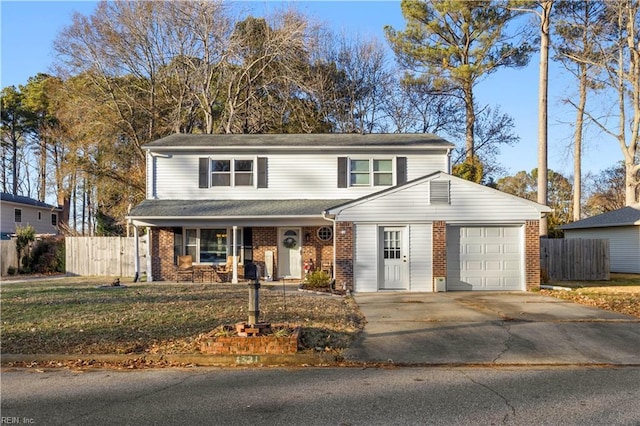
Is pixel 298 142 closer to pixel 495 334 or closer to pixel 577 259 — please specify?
pixel 577 259

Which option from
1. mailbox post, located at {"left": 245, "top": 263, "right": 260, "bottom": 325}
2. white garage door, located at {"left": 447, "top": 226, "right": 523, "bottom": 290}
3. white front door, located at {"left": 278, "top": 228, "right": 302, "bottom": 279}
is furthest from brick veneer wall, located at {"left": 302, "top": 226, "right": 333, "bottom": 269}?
mailbox post, located at {"left": 245, "top": 263, "right": 260, "bottom": 325}

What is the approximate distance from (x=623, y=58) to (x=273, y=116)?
19.4 metres

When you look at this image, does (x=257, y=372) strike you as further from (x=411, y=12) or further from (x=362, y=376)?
(x=411, y=12)

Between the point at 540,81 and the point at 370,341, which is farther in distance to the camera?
the point at 540,81

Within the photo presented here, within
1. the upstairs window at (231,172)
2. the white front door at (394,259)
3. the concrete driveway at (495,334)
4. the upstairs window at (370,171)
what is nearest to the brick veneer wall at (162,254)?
the upstairs window at (231,172)

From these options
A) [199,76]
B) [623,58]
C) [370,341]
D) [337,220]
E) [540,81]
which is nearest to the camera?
[370,341]

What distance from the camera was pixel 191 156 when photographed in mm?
20859

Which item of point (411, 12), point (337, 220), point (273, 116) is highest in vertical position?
point (411, 12)

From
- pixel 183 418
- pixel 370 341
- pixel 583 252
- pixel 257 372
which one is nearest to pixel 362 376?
pixel 257 372

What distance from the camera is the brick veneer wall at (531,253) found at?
55.5 feet

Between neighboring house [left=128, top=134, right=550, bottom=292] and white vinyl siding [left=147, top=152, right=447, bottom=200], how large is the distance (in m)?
0.04

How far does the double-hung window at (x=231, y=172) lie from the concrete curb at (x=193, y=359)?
13.4 m

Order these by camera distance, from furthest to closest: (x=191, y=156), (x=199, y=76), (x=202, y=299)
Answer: (x=199, y=76) < (x=191, y=156) < (x=202, y=299)

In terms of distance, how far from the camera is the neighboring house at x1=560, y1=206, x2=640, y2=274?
2503 cm
